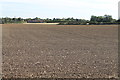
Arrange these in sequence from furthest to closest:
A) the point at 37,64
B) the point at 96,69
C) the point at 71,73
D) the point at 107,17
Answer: the point at 107,17 → the point at 37,64 → the point at 96,69 → the point at 71,73

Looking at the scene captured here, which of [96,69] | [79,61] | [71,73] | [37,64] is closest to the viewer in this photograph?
[71,73]

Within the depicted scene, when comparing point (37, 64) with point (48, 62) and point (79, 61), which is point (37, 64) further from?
point (79, 61)

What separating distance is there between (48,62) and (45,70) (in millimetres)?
1657

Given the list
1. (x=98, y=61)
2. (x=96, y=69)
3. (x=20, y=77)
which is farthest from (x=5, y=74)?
(x=98, y=61)

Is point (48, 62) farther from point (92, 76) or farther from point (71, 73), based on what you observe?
point (92, 76)

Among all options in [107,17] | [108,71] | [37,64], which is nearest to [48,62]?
[37,64]

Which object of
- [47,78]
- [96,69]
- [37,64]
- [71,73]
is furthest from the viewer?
[37,64]

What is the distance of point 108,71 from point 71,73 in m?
1.64

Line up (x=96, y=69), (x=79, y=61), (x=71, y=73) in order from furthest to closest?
(x=79, y=61), (x=96, y=69), (x=71, y=73)

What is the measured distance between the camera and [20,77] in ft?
27.1

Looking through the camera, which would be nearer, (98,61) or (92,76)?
(92,76)

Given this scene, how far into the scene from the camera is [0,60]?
1136 centimetres

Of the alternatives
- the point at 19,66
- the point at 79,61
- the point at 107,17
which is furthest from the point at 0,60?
the point at 107,17

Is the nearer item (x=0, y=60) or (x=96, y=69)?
(x=96, y=69)
